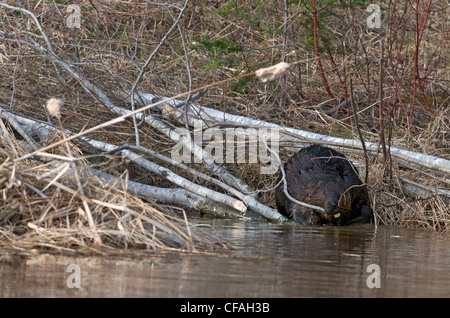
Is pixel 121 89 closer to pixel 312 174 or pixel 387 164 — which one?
pixel 312 174

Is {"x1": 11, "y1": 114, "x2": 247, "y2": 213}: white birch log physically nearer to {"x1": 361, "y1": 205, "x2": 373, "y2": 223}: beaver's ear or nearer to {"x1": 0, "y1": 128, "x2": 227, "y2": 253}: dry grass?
{"x1": 361, "y1": 205, "x2": 373, "y2": 223}: beaver's ear

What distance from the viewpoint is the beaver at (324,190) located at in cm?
632

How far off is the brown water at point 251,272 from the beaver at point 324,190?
1.45 meters

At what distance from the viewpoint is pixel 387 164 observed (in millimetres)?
6590

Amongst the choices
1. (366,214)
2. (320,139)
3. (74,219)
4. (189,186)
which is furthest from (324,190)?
(74,219)

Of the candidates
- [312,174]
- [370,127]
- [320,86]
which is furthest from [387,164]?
[320,86]

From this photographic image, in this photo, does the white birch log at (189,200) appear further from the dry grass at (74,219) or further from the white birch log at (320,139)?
the dry grass at (74,219)

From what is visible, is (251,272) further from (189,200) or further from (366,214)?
(366,214)

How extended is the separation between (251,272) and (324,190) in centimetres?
310

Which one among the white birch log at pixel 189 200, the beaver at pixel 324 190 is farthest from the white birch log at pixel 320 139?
the white birch log at pixel 189 200

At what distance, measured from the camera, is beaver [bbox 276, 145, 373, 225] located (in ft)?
20.7

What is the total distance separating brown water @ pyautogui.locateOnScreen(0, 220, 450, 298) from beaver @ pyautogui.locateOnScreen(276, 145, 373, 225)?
1447 millimetres

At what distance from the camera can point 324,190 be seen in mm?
6375
